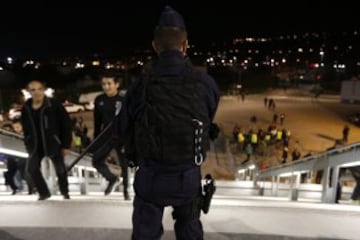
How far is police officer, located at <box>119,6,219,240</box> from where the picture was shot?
7.23ft

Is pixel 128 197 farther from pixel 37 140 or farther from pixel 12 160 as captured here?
pixel 12 160

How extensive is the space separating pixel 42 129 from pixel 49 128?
0.07 metres

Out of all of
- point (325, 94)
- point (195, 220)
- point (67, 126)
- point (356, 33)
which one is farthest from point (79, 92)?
point (356, 33)

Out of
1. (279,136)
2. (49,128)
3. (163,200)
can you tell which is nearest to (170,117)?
(163,200)

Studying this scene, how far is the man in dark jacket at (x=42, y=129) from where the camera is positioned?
14.7 ft

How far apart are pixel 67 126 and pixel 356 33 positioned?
630ft

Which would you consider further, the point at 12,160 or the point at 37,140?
the point at 12,160

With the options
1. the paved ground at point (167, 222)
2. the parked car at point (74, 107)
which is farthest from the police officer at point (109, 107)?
the parked car at point (74, 107)

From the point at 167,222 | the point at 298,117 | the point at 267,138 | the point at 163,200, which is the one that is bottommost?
the point at 267,138

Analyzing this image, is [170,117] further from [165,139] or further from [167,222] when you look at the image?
[167,222]

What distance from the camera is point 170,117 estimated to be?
220 centimetres

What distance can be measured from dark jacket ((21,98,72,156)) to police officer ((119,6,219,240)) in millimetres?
2409

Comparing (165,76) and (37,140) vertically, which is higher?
(165,76)

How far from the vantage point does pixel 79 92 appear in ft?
123
